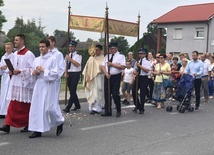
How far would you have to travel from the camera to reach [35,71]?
7957 mm

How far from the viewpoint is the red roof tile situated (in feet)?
152

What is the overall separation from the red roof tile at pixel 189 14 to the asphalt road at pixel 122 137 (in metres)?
36.4

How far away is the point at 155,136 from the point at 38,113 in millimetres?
2434

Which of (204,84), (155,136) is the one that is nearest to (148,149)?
(155,136)

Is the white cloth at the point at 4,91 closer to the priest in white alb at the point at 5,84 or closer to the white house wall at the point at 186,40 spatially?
the priest in white alb at the point at 5,84

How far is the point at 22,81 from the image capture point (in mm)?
8320

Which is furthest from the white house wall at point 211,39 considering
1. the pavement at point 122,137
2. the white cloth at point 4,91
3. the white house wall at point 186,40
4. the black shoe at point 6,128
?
the black shoe at point 6,128

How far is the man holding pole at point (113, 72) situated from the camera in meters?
10.9

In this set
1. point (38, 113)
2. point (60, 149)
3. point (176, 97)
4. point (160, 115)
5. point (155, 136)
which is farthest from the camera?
point (176, 97)

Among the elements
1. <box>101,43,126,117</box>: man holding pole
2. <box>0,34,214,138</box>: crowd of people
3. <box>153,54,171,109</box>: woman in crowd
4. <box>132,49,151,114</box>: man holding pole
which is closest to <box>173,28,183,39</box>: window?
<box>0,34,214,138</box>: crowd of people

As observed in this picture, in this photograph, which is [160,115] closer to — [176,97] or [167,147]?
[176,97]

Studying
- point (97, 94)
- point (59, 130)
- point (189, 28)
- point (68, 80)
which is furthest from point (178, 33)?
point (59, 130)

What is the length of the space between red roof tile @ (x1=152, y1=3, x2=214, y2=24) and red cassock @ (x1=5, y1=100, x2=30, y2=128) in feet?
129

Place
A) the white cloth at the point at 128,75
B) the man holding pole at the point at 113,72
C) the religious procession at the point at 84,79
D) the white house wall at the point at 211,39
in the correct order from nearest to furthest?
1. the religious procession at the point at 84,79
2. the man holding pole at the point at 113,72
3. the white cloth at the point at 128,75
4. the white house wall at the point at 211,39
